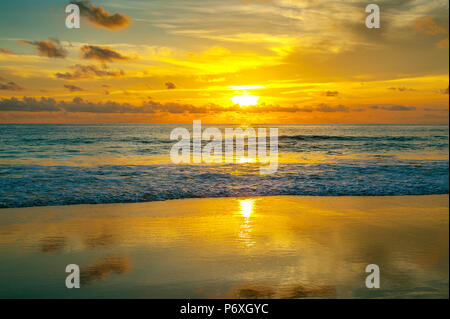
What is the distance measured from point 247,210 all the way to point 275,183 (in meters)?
4.90

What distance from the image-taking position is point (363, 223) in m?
8.45

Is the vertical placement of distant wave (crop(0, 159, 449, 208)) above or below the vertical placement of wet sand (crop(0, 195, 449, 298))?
above

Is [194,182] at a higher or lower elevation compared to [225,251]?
higher

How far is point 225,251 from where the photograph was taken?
258 inches

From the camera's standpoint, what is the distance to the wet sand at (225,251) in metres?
5.09

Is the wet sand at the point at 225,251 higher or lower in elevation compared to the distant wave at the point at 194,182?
lower

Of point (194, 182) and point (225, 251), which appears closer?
point (225, 251)

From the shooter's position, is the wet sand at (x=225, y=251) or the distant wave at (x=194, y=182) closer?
the wet sand at (x=225, y=251)

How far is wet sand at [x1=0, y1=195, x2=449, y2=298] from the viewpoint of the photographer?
509 centimetres

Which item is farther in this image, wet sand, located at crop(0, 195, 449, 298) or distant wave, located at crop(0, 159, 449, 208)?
distant wave, located at crop(0, 159, 449, 208)
